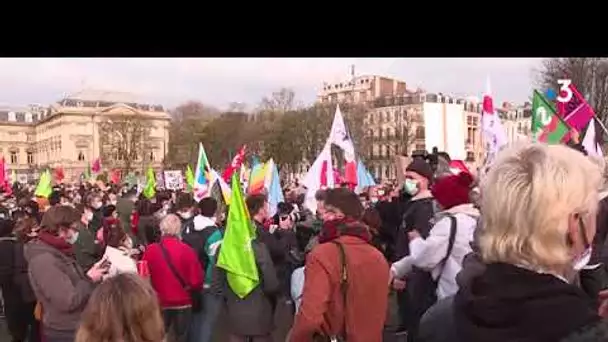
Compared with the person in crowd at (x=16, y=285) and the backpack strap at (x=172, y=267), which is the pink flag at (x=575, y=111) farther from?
the person in crowd at (x=16, y=285)

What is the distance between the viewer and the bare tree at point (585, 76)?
2672 cm

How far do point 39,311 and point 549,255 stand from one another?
4.67 meters

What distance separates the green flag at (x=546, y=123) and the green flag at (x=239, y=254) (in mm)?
3325

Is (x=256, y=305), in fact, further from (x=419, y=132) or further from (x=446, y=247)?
(x=419, y=132)

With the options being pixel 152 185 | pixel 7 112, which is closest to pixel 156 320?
pixel 152 185

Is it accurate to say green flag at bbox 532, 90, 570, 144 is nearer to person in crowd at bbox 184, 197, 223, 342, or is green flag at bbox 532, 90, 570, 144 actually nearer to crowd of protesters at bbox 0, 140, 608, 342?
crowd of protesters at bbox 0, 140, 608, 342

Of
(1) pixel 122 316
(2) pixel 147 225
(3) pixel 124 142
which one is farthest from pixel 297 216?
(3) pixel 124 142

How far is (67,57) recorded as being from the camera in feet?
14.3

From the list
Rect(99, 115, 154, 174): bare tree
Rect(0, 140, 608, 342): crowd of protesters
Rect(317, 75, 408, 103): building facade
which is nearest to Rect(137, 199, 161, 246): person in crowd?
Rect(0, 140, 608, 342): crowd of protesters

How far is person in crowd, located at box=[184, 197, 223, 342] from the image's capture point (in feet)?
19.9

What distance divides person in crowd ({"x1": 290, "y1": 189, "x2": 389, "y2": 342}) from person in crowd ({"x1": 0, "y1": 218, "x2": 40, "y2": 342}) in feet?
13.3

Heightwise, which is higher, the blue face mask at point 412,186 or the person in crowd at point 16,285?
the blue face mask at point 412,186

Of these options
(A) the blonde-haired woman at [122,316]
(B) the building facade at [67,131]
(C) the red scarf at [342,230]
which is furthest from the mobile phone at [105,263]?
(B) the building facade at [67,131]

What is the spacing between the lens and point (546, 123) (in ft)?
23.4
